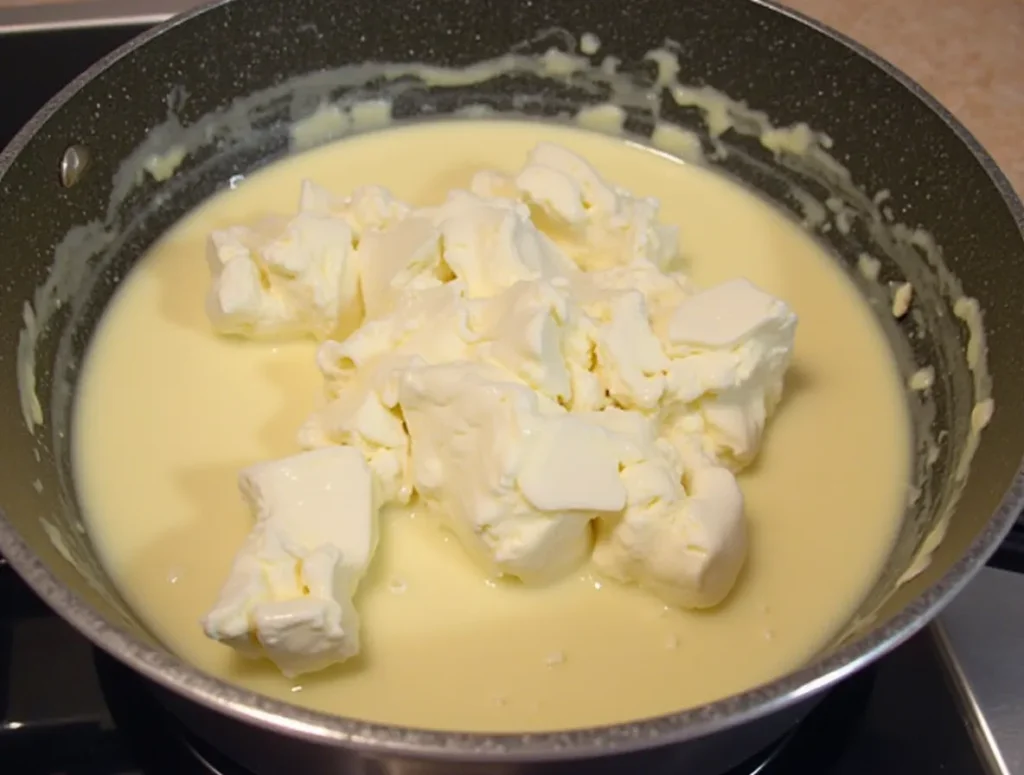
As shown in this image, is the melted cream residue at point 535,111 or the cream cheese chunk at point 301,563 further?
the melted cream residue at point 535,111

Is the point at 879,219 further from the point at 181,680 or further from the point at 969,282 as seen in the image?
the point at 181,680

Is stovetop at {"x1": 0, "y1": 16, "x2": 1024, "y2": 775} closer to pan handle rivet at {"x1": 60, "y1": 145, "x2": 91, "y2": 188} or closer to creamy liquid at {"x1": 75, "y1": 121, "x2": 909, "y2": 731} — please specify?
creamy liquid at {"x1": 75, "y1": 121, "x2": 909, "y2": 731}

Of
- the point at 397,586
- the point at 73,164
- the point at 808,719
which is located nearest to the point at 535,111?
the point at 73,164

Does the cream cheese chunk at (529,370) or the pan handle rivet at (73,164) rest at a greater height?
the pan handle rivet at (73,164)

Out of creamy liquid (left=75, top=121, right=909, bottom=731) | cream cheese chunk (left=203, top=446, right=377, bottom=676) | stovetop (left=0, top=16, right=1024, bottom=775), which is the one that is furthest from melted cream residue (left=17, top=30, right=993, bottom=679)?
cream cheese chunk (left=203, top=446, right=377, bottom=676)

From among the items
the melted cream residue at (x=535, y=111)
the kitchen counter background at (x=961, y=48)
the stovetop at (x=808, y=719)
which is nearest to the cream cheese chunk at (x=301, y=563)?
the stovetop at (x=808, y=719)

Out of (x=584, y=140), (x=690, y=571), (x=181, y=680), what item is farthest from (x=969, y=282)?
(x=181, y=680)

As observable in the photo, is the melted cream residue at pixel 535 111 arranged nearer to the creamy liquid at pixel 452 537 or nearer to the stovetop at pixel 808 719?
the creamy liquid at pixel 452 537

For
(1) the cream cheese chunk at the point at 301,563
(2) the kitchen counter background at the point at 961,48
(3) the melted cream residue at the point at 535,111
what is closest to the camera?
(1) the cream cheese chunk at the point at 301,563
